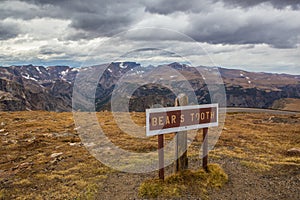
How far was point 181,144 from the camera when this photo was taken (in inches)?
513

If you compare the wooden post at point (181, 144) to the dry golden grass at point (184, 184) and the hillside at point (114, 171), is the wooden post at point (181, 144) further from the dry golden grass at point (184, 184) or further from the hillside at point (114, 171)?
the hillside at point (114, 171)

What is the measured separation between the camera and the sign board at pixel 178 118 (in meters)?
11.7

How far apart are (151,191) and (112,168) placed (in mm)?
4657

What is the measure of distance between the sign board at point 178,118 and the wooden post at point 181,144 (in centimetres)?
41

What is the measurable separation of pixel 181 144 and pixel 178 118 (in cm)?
153

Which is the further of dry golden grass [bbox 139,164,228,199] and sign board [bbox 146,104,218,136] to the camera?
dry golden grass [bbox 139,164,228,199]

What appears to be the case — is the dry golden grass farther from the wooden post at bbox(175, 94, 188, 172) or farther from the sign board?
the sign board

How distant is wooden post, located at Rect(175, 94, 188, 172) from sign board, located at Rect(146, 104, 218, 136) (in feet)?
1.35

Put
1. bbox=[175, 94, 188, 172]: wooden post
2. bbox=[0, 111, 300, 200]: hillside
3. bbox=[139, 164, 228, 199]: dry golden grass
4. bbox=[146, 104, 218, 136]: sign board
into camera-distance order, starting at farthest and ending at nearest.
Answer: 1. bbox=[175, 94, 188, 172]: wooden post
2. bbox=[0, 111, 300, 200]: hillside
3. bbox=[139, 164, 228, 199]: dry golden grass
4. bbox=[146, 104, 218, 136]: sign board

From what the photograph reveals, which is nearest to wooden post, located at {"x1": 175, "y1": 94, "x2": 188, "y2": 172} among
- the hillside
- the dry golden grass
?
the dry golden grass

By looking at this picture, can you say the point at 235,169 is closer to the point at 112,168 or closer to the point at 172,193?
the point at 172,193

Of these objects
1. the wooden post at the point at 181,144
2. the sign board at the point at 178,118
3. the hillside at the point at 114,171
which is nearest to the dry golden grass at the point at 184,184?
the hillside at the point at 114,171

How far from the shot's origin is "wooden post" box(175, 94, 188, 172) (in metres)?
12.7

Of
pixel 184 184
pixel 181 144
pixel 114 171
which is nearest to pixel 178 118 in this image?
pixel 181 144
